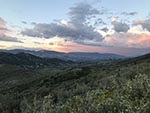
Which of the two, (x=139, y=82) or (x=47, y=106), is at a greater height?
(x=139, y=82)

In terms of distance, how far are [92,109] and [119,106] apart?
1186 millimetres

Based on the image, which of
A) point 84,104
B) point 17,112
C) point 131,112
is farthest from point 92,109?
point 17,112

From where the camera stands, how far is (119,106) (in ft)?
40.4

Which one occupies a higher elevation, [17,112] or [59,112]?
[59,112]

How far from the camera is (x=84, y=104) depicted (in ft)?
47.1

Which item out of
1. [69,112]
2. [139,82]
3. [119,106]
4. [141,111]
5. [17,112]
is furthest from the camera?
[17,112]

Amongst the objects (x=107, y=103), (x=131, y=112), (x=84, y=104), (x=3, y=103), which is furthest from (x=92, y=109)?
(x=3, y=103)

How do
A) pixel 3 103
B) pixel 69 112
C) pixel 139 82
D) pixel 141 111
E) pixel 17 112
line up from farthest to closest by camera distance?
pixel 3 103, pixel 17 112, pixel 139 82, pixel 69 112, pixel 141 111

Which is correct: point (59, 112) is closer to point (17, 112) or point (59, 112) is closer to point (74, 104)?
point (74, 104)

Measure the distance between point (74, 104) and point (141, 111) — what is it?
5.18 metres

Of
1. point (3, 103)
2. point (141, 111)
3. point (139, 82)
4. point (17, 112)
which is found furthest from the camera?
point (3, 103)

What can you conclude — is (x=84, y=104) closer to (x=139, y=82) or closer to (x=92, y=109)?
(x=92, y=109)

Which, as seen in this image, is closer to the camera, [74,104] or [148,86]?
[148,86]

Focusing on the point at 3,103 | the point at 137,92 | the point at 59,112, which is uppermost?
the point at 137,92
